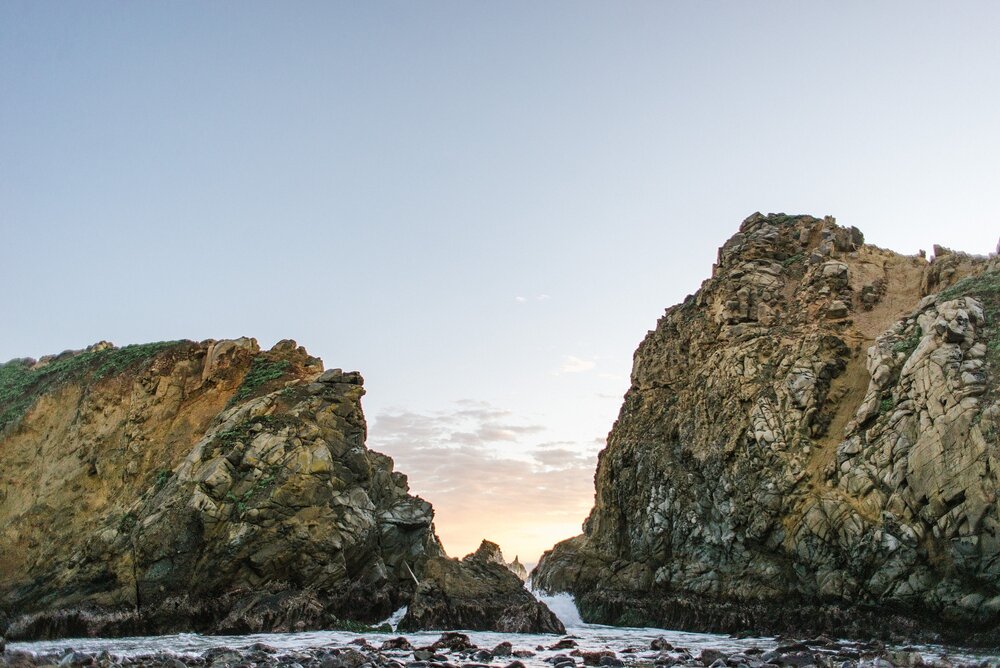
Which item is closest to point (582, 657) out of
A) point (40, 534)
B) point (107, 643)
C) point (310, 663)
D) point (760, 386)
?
point (310, 663)

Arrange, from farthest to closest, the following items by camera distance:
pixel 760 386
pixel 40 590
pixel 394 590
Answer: pixel 760 386 < pixel 394 590 < pixel 40 590

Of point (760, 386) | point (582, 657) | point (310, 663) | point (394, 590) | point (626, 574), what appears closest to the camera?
point (310, 663)

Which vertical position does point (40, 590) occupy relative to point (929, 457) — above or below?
below

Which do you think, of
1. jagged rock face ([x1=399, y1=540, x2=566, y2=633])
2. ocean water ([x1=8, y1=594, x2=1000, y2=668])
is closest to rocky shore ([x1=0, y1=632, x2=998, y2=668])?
ocean water ([x1=8, y1=594, x2=1000, y2=668])

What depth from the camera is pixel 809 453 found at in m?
31.9

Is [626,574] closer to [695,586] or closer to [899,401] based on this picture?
[695,586]

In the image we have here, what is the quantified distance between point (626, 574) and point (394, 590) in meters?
13.7

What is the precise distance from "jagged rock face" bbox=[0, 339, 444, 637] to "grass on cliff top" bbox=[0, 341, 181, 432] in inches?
6.1

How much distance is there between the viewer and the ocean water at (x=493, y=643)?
21.9 metres

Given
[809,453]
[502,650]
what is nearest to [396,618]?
[502,650]

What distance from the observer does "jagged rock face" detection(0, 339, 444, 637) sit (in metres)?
29.0

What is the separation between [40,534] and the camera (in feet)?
112

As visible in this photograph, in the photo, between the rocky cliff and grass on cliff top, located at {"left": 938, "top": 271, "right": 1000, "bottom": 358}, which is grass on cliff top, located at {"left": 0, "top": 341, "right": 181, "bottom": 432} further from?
grass on cliff top, located at {"left": 938, "top": 271, "right": 1000, "bottom": 358}

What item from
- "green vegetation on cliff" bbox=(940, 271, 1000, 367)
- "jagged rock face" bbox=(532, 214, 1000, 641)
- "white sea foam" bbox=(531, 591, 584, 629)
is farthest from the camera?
"white sea foam" bbox=(531, 591, 584, 629)
